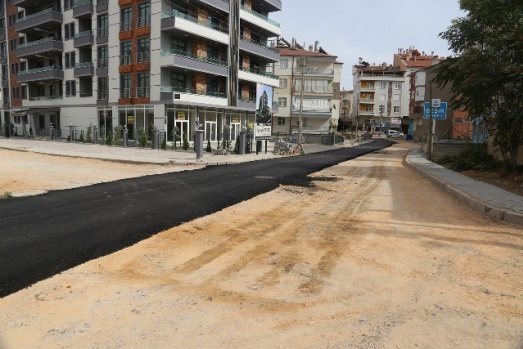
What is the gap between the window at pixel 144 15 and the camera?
105 feet

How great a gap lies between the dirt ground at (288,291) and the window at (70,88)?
38215 mm

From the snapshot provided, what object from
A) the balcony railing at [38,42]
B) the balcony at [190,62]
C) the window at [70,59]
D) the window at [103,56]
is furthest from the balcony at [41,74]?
the balcony at [190,62]

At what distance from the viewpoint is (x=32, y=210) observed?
313 inches

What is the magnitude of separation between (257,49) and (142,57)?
13015 millimetres

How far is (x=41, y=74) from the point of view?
4231 centimetres

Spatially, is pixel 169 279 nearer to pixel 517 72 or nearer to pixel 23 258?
pixel 23 258

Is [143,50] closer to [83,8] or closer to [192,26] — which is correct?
[192,26]

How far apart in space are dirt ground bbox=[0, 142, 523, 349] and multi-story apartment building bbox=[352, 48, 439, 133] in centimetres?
8492

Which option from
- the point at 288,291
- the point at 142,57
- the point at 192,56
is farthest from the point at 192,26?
the point at 288,291

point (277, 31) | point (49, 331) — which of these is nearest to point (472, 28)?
point (49, 331)

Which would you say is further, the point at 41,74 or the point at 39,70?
the point at 39,70

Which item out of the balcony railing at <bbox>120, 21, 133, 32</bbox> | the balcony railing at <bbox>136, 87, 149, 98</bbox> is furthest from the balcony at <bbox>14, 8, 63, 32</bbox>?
the balcony railing at <bbox>136, 87, 149, 98</bbox>

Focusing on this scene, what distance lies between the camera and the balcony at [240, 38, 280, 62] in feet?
127

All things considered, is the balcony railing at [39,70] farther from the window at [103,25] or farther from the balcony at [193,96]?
the balcony at [193,96]
